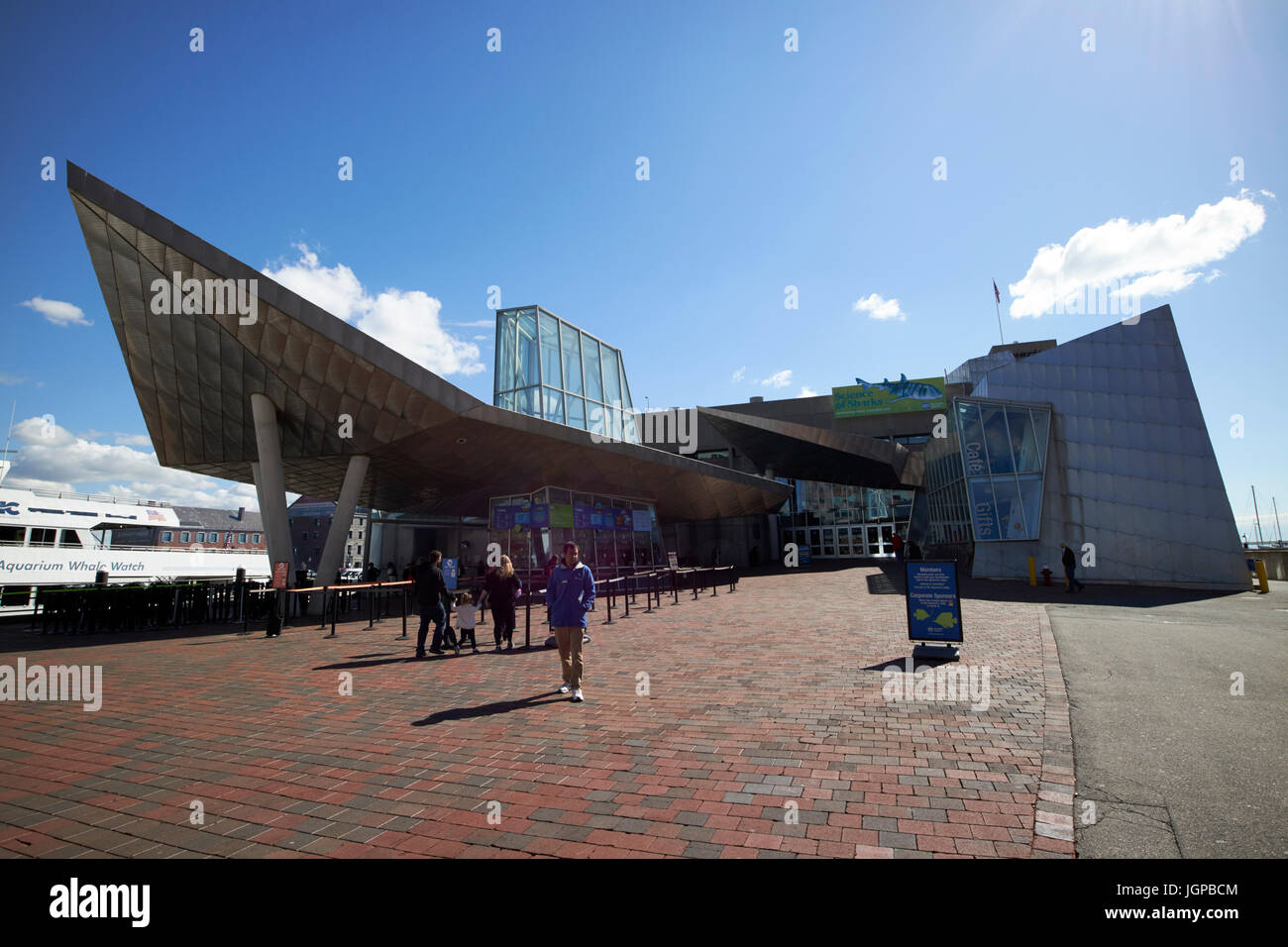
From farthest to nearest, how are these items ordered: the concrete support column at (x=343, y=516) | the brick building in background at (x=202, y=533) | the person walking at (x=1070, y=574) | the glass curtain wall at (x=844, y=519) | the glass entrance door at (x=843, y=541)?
the glass entrance door at (x=843, y=541), the glass curtain wall at (x=844, y=519), the brick building in background at (x=202, y=533), the concrete support column at (x=343, y=516), the person walking at (x=1070, y=574)

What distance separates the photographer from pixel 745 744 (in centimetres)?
487

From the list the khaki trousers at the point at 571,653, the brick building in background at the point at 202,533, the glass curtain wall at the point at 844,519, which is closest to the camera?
the khaki trousers at the point at 571,653

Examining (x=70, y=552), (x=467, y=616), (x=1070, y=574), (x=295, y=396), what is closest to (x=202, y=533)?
(x=70, y=552)

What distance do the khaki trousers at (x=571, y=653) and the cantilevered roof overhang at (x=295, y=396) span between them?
424 inches

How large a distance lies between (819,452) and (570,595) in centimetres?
2807

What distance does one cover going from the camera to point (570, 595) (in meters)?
7.16

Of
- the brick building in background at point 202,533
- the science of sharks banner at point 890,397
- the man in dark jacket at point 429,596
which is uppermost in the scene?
the science of sharks banner at point 890,397

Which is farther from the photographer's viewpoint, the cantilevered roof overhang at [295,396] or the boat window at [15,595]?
the boat window at [15,595]

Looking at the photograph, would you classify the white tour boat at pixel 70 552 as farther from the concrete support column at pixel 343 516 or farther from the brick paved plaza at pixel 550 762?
the brick paved plaza at pixel 550 762

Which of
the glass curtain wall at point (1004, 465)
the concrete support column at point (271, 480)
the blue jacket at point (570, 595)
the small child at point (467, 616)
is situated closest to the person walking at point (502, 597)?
the small child at point (467, 616)

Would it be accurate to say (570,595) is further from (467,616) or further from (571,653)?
(467,616)

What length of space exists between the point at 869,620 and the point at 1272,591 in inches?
594

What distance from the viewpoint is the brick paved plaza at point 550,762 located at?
132 inches

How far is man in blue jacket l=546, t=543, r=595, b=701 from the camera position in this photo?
6.76 m
